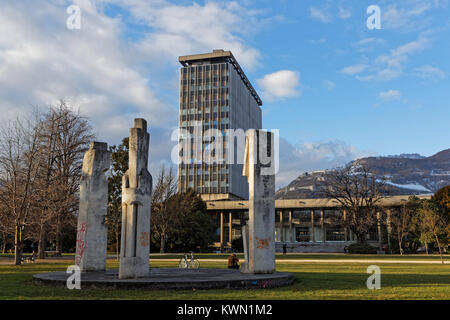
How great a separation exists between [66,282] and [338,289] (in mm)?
9025

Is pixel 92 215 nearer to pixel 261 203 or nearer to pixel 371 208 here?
pixel 261 203

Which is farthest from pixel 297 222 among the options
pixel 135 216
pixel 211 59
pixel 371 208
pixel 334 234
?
pixel 135 216

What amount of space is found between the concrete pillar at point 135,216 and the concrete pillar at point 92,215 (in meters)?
3.69

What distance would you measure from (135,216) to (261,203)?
5125 millimetres

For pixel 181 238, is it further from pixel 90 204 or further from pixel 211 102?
pixel 211 102

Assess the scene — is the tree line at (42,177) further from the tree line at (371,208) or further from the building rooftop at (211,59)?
the building rooftop at (211,59)

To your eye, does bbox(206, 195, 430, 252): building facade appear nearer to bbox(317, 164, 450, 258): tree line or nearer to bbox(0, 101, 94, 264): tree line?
bbox(317, 164, 450, 258): tree line

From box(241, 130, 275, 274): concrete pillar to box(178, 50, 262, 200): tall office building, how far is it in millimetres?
92758

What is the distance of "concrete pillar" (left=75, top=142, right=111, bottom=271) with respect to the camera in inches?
696

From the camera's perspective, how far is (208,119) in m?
115

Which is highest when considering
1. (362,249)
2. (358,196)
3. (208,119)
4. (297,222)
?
(208,119)

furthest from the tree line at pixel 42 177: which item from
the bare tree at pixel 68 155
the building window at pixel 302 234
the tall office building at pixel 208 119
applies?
the tall office building at pixel 208 119

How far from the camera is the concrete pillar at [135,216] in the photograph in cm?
1425

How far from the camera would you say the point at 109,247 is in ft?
177
